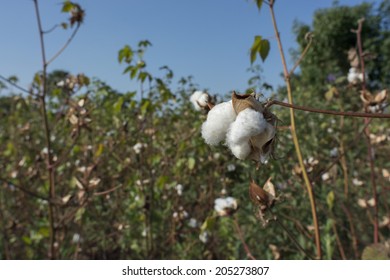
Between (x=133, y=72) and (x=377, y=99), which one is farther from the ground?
(x=133, y=72)

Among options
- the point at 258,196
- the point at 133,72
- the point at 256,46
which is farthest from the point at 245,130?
the point at 133,72

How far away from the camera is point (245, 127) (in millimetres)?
381

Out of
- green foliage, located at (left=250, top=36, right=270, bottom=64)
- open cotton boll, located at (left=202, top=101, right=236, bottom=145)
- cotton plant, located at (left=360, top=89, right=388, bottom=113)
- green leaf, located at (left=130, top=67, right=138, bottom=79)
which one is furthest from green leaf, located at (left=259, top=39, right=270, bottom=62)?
green leaf, located at (left=130, top=67, right=138, bottom=79)

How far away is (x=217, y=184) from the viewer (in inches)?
87.4

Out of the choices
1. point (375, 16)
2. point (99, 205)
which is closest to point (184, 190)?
point (99, 205)

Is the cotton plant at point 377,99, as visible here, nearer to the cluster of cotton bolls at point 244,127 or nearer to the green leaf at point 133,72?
the cluster of cotton bolls at point 244,127

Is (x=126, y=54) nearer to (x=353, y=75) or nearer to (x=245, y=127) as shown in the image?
(x=353, y=75)

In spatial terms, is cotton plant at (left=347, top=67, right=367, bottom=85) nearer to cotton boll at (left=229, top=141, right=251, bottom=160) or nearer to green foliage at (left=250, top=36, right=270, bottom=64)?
green foliage at (left=250, top=36, right=270, bottom=64)

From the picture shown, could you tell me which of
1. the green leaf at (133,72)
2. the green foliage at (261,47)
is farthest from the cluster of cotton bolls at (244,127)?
the green leaf at (133,72)

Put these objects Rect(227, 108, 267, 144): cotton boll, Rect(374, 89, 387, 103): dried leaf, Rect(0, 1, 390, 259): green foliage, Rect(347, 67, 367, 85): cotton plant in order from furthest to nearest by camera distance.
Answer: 1. Rect(0, 1, 390, 259): green foliage
2. Rect(347, 67, 367, 85): cotton plant
3. Rect(374, 89, 387, 103): dried leaf
4. Rect(227, 108, 267, 144): cotton boll

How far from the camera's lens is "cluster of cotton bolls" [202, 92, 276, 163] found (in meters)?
0.38

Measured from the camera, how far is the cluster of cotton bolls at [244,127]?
38 cm

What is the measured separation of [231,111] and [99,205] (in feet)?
6.33

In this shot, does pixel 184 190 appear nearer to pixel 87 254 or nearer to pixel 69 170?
pixel 87 254
